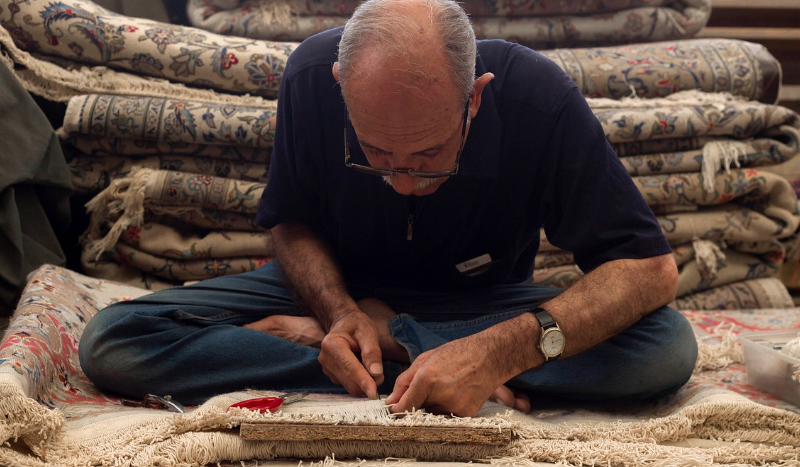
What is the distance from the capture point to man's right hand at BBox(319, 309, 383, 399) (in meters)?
1.24

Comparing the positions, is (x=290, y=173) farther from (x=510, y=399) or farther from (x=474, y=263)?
(x=510, y=399)

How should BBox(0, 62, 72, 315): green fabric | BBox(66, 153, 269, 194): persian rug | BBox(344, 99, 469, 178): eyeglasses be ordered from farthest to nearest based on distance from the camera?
BBox(66, 153, 269, 194): persian rug, BBox(0, 62, 72, 315): green fabric, BBox(344, 99, 469, 178): eyeglasses

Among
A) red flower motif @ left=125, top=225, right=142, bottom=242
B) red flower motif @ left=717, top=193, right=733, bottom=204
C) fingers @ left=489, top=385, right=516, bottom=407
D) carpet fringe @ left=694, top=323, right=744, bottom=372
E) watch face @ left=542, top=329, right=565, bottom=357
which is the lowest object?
carpet fringe @ left=694, top=323, right=744, bottom=372

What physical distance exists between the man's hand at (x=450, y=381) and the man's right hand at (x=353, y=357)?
0.11 m

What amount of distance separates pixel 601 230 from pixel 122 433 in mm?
829

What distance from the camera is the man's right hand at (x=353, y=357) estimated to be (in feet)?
4.07

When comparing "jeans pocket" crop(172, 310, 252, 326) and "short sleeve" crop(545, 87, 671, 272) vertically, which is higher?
"short sleeve" crop(545, 87, 671, 272)

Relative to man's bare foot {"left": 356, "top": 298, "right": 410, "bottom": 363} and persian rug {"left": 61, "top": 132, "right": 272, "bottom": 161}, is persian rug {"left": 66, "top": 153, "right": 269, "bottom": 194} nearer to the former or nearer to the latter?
persian rug {"left": 61, "top": 132, "right": 272, "bottom": 161}

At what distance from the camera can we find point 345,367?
125 cm

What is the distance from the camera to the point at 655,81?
7.38 feet

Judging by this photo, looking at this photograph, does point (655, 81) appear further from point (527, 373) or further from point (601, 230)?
point (527, 373)

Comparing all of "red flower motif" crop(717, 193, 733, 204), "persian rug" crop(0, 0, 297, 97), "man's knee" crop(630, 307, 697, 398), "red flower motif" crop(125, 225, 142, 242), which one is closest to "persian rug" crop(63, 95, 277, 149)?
"persian rug" crop(0, 0, 297, 97)

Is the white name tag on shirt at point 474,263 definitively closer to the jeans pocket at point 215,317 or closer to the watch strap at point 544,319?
the watch strap at point 544,319

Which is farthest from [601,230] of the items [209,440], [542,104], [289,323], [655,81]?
[655,81]
